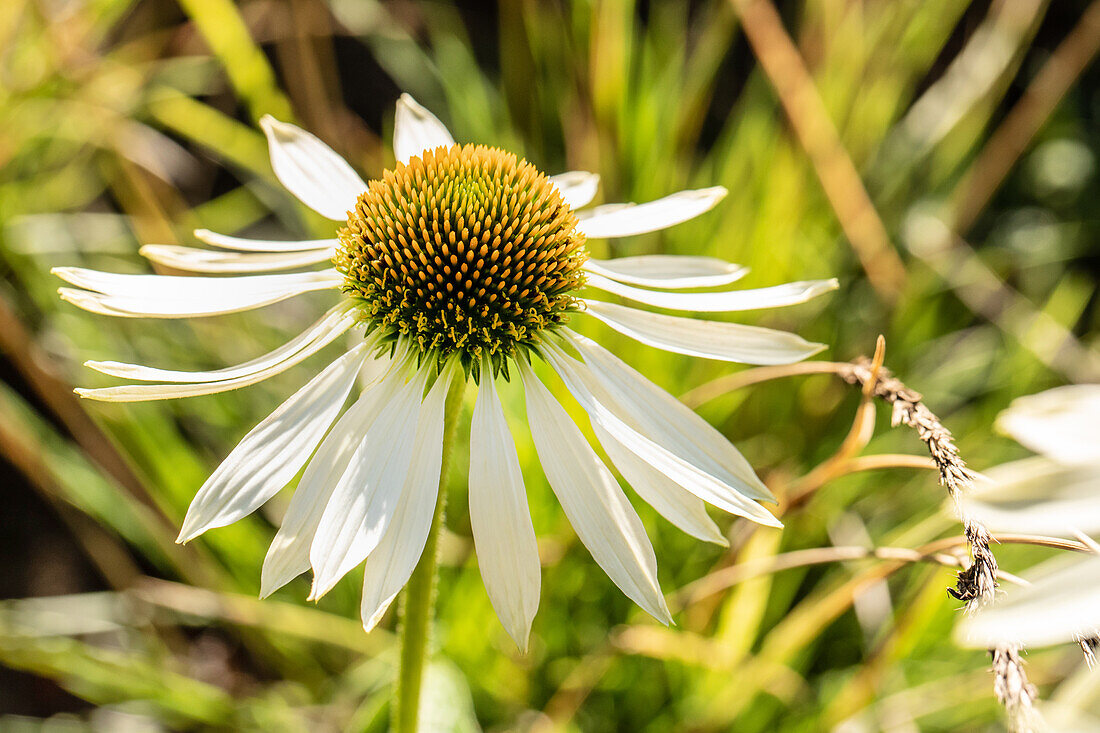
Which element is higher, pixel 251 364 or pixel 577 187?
pixel 577 187

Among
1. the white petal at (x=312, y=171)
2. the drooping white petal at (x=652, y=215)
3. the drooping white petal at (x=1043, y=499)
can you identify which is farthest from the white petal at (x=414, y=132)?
the drooping white petal at (x=1043, y=499)

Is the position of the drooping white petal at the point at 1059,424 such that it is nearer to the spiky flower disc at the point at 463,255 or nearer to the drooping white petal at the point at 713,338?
the drooping white petal at the point at 713,338

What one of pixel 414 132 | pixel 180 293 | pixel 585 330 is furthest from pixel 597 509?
pixel 585 330

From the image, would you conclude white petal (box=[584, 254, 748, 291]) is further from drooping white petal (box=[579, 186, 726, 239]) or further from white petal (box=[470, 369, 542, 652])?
white petal (box=[470, 369, 542, 652])

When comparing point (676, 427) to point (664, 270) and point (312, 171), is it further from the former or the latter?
point (312, 171)

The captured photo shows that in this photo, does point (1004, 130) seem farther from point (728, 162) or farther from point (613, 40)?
point (613, 40)
